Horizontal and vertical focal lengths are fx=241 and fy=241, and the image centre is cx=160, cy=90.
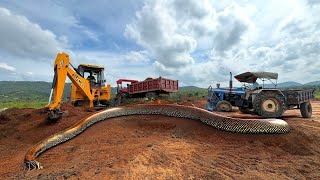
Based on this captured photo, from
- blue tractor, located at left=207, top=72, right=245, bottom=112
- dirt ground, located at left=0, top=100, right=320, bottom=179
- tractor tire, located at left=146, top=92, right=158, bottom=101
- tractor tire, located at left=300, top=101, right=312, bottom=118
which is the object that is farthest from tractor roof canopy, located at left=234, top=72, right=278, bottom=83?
dirt ground, located at left=0, top=100, right=320, bottom=179

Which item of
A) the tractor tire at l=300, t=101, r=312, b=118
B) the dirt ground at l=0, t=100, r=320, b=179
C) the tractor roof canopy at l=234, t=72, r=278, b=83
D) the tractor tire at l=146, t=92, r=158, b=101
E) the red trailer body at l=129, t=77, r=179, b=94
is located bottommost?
the dirt ground at l=0, t=100, r=320, b=179

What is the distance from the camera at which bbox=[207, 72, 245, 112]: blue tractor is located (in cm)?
1511

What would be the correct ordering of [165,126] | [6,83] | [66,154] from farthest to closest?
[6,83], [165,126], [66,154]

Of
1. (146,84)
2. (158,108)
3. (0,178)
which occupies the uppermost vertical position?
(146,84)

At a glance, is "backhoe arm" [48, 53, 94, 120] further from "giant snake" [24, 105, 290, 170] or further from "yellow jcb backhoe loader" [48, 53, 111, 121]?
"giant snake" [24, 105, 290, 170]

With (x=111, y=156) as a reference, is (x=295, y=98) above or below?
above

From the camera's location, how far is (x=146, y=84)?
17.9m

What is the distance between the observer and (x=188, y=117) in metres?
8.42

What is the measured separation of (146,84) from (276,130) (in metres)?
12.0

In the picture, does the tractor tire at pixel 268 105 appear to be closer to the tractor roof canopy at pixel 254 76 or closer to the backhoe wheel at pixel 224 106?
the tractor roof canopy at pixel 254 76

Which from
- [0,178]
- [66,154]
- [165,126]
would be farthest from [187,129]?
[0,178]

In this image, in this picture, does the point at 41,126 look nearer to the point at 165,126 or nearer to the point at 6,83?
the point at 165,126

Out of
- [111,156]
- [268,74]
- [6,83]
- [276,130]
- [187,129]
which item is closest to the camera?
[111,156]

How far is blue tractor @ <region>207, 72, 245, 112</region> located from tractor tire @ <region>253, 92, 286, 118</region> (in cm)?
253
